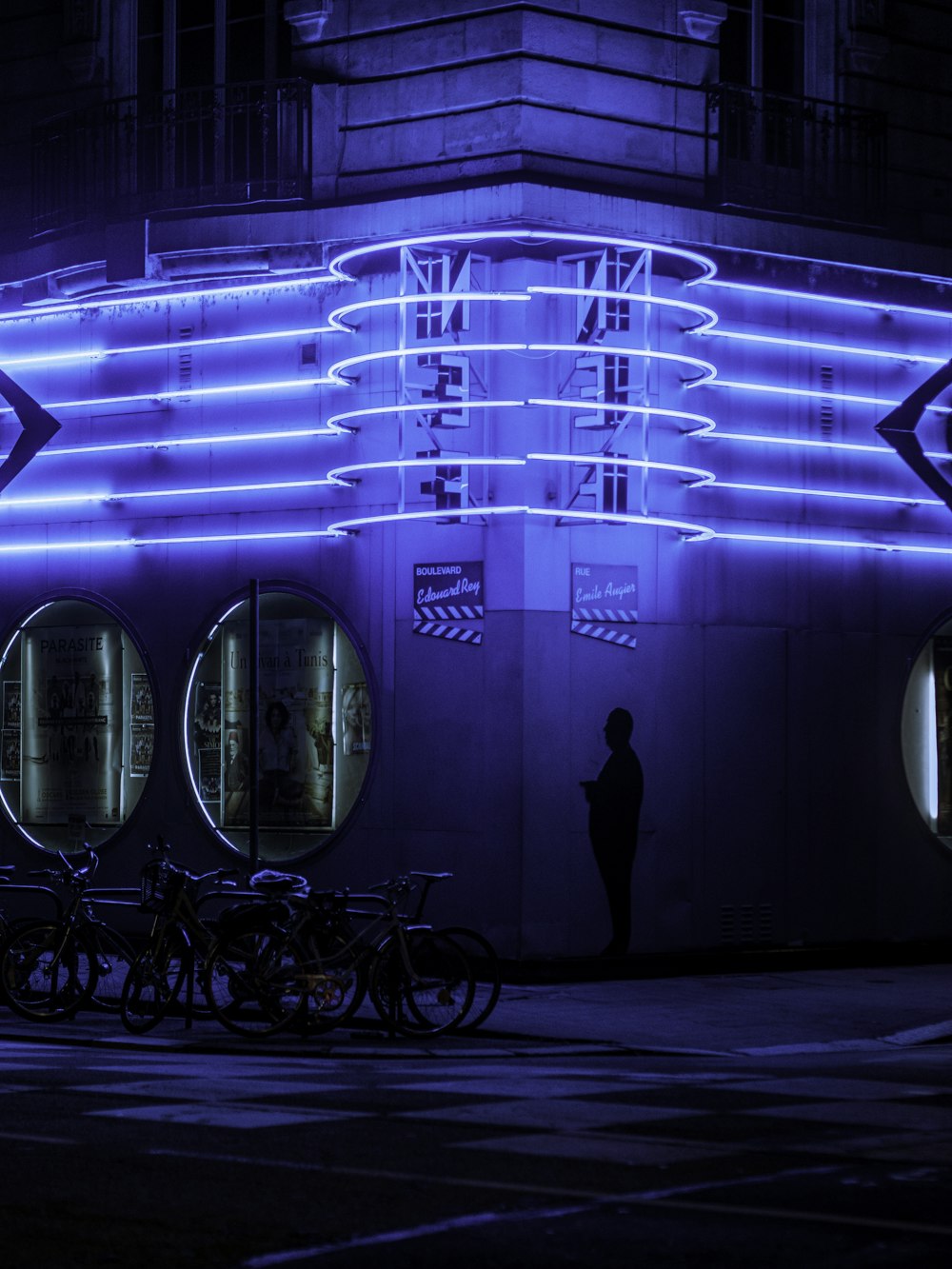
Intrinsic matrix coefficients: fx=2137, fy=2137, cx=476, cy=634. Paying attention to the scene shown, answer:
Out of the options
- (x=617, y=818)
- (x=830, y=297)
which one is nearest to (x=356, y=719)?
(x=617, y=818)

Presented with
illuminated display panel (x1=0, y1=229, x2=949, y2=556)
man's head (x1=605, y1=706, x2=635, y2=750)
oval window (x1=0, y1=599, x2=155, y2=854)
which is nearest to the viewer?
illuminated display panel (x1=0, y1=229, x2=949, y2=556)

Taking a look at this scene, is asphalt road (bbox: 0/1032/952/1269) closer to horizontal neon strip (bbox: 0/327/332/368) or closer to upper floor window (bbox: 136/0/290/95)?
horizontal neon strip (bbox: 0/327/332/368)

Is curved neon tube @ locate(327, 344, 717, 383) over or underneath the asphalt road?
over

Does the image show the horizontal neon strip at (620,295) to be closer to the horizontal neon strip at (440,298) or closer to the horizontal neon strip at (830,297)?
the horizontal neon strip at (440,298)

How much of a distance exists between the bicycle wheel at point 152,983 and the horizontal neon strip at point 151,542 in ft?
16.3

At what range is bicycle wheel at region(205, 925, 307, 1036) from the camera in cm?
1395

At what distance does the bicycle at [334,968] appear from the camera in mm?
13984

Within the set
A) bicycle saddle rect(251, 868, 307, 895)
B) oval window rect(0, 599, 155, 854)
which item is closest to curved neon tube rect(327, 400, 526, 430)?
oval window rect(0, 599, 155, 854)

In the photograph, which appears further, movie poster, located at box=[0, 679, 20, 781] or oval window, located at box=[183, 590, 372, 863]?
movie poster, located at box=[0, 679, 20, 781]

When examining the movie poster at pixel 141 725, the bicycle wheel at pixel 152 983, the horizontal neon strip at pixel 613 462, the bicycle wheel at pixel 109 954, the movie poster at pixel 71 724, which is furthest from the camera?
the movie poster at pixel 71 724

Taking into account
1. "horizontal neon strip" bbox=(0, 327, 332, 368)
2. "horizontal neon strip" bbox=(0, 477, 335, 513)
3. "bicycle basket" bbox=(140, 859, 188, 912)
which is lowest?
"bicycle basket" bbox=(140, 859, 188, 912)

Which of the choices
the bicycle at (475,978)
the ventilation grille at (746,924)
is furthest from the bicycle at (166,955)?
the ventilation grille at (746,924)

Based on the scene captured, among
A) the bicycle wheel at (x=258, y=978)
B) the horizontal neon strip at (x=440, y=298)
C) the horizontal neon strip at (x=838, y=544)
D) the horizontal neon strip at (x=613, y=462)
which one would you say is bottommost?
the bicycle wheel at (x=258, y=978)

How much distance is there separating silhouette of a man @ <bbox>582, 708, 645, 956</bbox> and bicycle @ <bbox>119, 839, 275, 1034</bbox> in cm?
404
